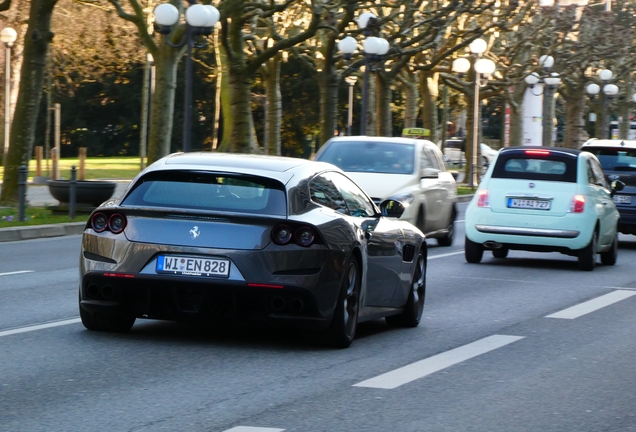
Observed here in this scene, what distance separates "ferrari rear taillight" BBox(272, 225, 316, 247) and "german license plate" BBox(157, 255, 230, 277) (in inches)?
13.9

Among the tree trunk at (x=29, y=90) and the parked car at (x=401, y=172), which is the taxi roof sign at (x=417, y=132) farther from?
the parked car at (x=401, y=172)

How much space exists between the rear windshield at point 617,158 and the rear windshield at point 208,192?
47.1ft

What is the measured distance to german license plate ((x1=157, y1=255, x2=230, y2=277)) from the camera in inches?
329

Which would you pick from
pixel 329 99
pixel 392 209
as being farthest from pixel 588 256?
pixel 329 99

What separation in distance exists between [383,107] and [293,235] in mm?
34541

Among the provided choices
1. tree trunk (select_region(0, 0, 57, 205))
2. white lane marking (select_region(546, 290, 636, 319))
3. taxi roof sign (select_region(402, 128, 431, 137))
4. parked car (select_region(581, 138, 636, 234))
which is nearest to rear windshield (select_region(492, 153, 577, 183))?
white lane marking (select_region(546, 290, 636, 319))

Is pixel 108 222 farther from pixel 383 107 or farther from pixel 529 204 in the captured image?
pixel 383 107

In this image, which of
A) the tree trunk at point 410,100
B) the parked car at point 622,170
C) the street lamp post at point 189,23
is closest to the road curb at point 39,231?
the street lamp post at point 189,23

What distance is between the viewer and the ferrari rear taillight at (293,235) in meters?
8.39

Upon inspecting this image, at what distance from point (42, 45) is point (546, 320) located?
1514 cm

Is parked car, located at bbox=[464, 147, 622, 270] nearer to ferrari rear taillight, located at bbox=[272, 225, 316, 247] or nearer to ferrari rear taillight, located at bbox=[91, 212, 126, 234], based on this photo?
ferrari rear taillight, located at bbox=[272, 225, 316, 247]

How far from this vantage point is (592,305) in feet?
41.9

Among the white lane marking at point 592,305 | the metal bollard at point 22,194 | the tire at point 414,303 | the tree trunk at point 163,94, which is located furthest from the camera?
the tree trunk at point 163,94

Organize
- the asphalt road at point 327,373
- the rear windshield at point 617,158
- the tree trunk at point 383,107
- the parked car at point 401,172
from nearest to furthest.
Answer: the asphalt road at point 327,373 < the parked car at point 401,172 < the rear windshield at point 617,158 < the tree trunk at point 383,107
